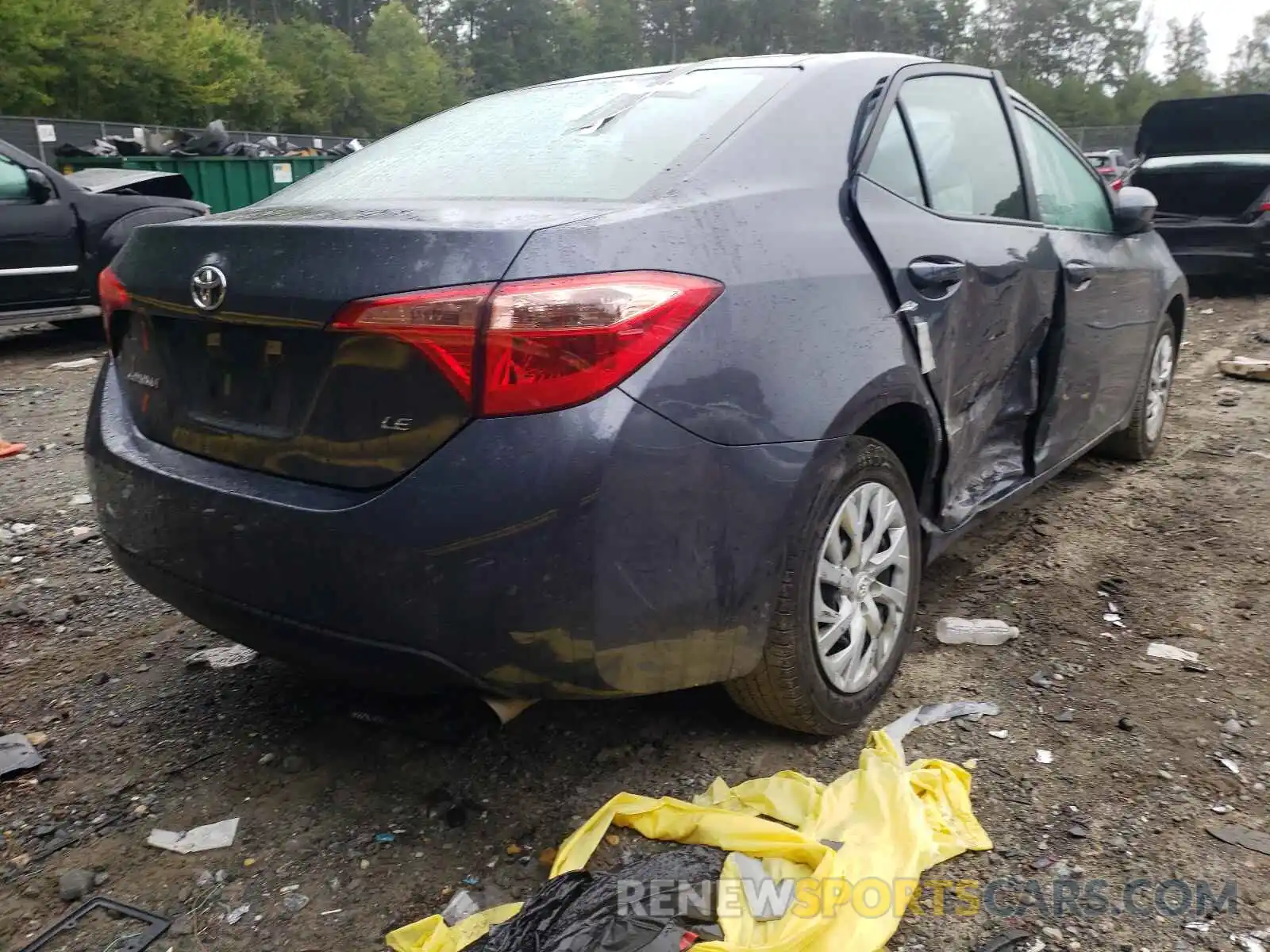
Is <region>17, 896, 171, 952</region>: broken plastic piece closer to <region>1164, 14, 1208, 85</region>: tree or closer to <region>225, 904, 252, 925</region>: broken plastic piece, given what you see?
<region>225, 904, 252, 925</region>: broken plastic piece

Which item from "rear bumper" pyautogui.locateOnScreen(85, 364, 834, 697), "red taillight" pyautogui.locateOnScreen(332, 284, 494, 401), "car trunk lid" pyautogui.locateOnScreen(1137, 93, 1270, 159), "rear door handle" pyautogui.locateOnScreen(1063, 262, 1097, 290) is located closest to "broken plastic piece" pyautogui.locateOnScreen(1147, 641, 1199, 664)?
"rear door handle" pyautogui.locateOnScreen(1063, 262, 1097, 290)

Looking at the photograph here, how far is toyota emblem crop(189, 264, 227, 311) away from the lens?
82.3 inches

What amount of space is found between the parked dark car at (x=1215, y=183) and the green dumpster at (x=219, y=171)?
9623 mm

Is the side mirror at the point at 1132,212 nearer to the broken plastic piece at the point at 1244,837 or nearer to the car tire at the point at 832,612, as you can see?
the car tire at the point at 832,612

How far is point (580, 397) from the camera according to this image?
1813mm

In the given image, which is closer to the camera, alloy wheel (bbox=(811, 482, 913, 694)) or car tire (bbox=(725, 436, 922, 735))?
car tire (bbox=(725, 436, 922, 735))

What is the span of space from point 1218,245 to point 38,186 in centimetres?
995

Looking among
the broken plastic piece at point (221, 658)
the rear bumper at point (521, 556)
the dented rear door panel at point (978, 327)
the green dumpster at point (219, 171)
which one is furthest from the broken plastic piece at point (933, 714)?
the green dumpster at point (219, 171)

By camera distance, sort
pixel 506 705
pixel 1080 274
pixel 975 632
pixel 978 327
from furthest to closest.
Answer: pixel 1080 274
pixel 975 632
pixel 978 327
pixel 506 705

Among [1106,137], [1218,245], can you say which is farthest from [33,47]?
[1106,137]

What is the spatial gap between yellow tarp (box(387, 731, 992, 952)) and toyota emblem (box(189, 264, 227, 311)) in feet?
4.15

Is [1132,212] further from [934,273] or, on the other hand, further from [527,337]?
[527,337]

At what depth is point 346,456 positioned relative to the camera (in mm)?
1954

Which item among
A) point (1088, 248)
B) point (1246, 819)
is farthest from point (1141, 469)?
point (1246, 819)
